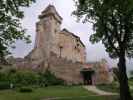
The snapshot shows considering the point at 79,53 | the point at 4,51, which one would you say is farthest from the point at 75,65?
the point at 4,51

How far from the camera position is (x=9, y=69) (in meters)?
50.7

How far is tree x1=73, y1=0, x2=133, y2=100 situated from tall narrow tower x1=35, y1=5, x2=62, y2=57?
30477mm

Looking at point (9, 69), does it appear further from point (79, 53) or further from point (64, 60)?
point (79, 53)

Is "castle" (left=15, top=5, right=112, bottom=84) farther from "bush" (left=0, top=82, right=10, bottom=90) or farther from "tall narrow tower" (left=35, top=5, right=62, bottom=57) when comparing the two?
"bush" (left=0, top=82, right=10, bottom=90)

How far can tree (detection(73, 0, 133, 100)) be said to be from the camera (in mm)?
25916

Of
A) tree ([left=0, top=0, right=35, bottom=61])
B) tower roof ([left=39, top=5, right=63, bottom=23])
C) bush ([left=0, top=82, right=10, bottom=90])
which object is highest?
tower roof ([left=39, top=5, right=63, bottom=23])

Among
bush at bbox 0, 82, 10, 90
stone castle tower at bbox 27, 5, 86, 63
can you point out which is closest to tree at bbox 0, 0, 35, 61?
bush at bbox 0, 82, 10, 90

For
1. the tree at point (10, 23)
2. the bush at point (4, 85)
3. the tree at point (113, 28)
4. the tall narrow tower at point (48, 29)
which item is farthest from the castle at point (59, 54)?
the tree at point (10, 23)

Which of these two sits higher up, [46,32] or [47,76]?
[46,32]

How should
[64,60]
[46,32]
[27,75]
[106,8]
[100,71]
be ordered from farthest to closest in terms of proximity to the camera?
[46,32]
[64,60]
[100,71]
[27,75]
[106,8]

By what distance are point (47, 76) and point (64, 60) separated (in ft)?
16.7

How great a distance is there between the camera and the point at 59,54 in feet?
204

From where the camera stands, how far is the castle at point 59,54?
2014 inches

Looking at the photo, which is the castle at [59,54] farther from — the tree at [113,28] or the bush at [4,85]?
the tree at [113,28]
